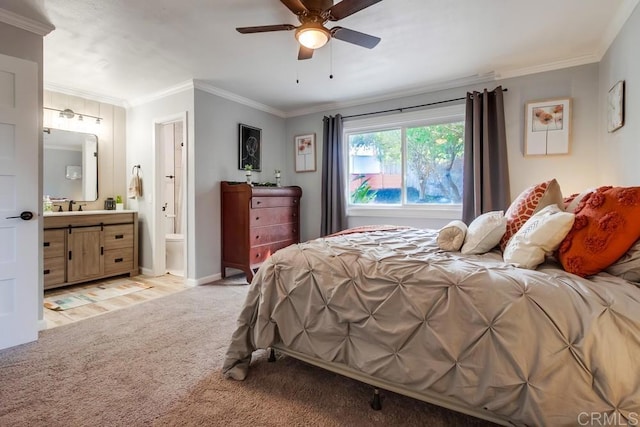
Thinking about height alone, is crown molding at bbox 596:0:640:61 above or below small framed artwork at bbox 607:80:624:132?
above

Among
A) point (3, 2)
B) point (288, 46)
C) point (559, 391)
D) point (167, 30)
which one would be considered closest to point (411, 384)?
point (559, 391)

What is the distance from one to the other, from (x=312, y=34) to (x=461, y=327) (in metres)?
2.02

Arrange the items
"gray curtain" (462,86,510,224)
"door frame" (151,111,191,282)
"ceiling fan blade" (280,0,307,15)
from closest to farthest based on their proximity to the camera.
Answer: "ceiling fan blade" (280,0,307,15), "gray curtain" (462,86,510,224), "door frame" (151,111,191,282)

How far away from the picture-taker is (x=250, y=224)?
3.79 m

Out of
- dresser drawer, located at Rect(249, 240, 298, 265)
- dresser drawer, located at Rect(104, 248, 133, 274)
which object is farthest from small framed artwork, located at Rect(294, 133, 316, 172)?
dresser drawer, located at Rect(104, 248, 133, 274)

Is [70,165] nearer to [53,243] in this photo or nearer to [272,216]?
[53,243]

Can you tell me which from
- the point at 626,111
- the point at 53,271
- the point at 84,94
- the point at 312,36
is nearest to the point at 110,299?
the point at 53,271

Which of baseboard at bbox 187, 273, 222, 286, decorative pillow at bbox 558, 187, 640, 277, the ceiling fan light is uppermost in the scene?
the ceiling fan light

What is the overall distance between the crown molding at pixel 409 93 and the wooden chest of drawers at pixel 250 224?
1.46 metres

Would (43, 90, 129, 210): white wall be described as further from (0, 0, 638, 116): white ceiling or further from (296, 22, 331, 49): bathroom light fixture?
(296, 22, 331, 49): bathroom light fixture

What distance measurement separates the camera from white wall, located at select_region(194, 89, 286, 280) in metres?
3.78

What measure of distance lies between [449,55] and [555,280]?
8.55ft

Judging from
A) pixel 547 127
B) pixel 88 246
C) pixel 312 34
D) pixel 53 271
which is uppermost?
pixel 312 34

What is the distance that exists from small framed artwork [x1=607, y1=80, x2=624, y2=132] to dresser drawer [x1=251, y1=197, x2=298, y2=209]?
3.54 meters
